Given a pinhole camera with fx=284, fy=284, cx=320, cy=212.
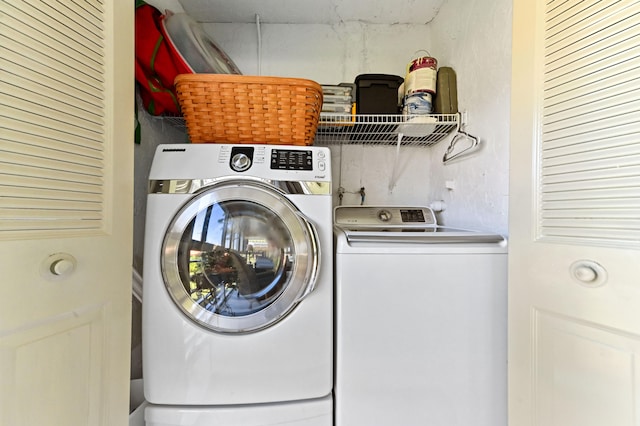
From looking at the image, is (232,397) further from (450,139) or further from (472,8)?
(472,8)

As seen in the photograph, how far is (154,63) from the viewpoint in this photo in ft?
3.96

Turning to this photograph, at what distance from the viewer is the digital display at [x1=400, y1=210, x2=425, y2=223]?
1596 millimetres

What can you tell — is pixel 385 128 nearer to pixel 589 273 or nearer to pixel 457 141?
pixel 457 141

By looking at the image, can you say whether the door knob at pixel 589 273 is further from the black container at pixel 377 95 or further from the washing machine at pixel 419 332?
the black container at pixel 377 95

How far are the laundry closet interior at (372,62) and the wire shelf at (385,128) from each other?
0.24ft

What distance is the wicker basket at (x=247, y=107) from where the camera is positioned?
1.09 metres

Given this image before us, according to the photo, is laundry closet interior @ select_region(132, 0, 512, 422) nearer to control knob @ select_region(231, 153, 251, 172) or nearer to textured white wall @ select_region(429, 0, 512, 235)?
textured white wall @ select_region(429, 0, 512, 235)

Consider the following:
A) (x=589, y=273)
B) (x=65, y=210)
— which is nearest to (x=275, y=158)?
(x=65, y=210)

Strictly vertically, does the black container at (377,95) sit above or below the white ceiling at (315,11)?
below

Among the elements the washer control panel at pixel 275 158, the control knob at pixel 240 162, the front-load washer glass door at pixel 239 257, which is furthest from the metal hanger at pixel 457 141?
the control knob at pixel 240 162

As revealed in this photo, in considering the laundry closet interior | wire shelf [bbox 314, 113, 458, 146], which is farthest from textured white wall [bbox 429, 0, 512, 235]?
wire shelf [bbox 314, 113, 458, 146]

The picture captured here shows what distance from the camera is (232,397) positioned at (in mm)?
969

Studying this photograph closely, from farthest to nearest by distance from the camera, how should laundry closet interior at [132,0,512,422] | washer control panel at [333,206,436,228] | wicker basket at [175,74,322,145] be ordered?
washer control panel at [333,206,436,228]
laundry closet interior at [132,0,512,422]
wicker basket at [175,74,322,145]

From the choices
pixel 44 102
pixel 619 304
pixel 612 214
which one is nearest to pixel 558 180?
pixel 612 214
